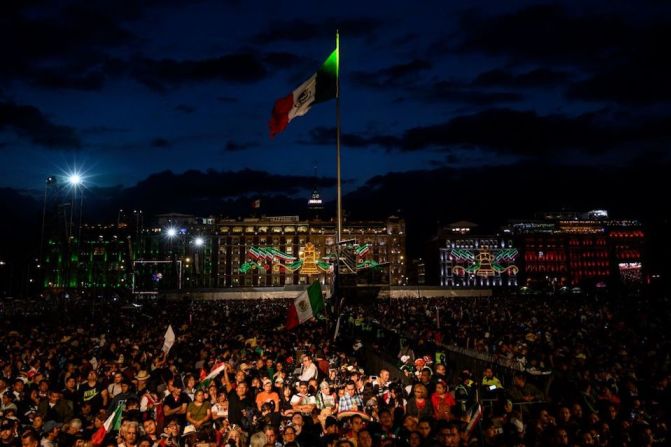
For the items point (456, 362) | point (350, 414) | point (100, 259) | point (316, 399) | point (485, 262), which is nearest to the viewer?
point (350, 414)

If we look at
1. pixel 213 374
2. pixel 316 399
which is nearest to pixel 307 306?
pixel 213 374

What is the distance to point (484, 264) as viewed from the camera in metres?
65.5

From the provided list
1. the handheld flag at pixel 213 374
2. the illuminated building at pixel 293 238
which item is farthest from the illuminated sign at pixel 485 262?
the handheld flag at pixel 213 374

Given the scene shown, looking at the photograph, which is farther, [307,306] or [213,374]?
[307,306]

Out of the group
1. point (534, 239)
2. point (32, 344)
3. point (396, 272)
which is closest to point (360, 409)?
point (32, 344)

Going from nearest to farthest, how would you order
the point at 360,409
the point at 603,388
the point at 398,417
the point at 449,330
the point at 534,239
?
the point at 398,417 < the point at 360,409 < the point at 603,388 < the point at 449,330 < the point at 534,239

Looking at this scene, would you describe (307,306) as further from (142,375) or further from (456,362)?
(456,362)

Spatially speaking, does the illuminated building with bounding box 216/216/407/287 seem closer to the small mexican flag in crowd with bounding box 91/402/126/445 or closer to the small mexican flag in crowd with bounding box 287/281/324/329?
the small mexican flag in crowd with bounding box 287/281/324/329

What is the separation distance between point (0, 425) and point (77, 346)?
28.6 ft

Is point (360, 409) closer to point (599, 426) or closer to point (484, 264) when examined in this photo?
point (599, 426)

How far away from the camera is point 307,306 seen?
1371 centimetres

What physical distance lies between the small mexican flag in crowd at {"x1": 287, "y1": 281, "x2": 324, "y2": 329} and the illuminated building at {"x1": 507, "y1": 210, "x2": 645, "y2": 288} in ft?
402

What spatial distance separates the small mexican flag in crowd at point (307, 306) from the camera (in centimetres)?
1362

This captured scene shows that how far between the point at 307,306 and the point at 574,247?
135 metres
